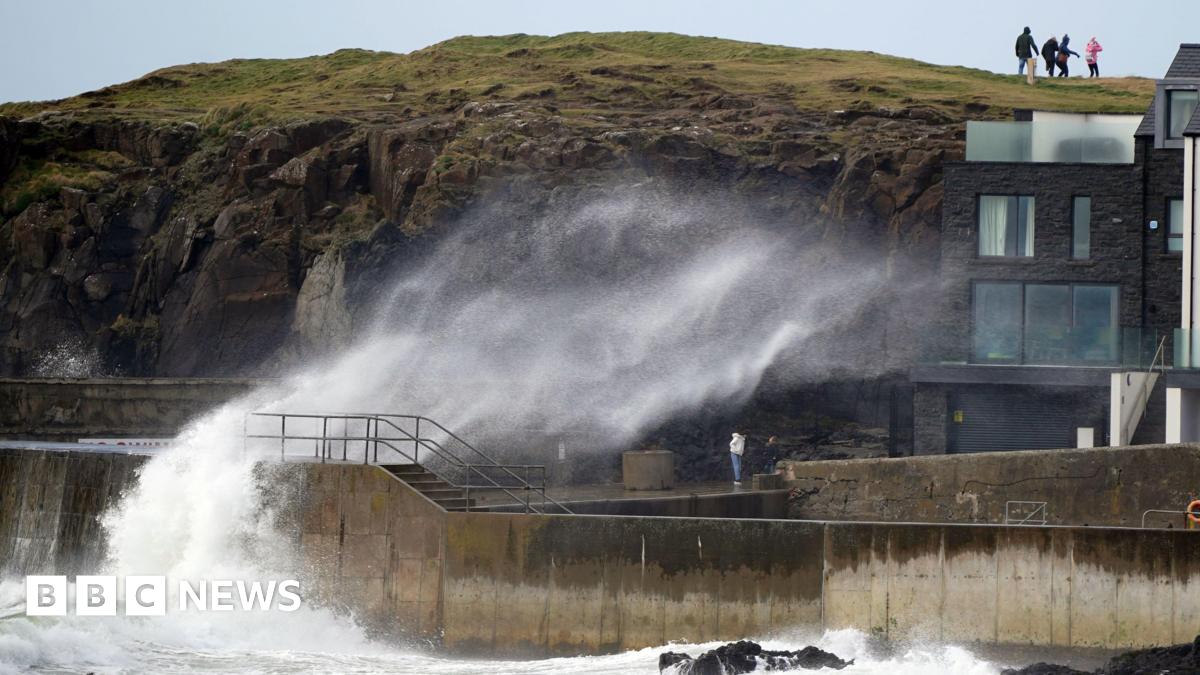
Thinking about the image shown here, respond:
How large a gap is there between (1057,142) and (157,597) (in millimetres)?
24022

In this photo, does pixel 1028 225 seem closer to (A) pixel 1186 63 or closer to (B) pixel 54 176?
(A) pixel 1186 63

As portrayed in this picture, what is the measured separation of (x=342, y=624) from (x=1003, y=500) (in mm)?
11789

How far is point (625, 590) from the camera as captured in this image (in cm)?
2461

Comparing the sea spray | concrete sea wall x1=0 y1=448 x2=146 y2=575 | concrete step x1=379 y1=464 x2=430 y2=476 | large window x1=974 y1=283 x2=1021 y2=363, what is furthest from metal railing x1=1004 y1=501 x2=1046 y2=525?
concrete sea wall x1=0 y1=448 x2=146 y2=575

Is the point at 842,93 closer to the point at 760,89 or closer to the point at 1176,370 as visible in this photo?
the point at 760,89

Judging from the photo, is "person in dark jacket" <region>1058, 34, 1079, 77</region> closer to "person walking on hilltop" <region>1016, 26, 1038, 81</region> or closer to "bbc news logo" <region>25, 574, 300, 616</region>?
"person walking on hilltop" <region>1016, 26, 1038, 81</region>

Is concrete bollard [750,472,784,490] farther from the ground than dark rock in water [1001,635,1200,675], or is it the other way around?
concrete bollard [750,472,784,490]

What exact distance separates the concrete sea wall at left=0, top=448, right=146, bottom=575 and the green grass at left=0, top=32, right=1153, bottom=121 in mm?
35157

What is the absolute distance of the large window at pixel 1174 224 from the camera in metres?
39.7

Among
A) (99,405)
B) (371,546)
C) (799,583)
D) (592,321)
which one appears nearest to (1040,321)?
(592,321)

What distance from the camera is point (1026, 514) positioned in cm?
2959

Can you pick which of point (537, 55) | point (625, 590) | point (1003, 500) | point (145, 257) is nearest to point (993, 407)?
point (1003, 500)

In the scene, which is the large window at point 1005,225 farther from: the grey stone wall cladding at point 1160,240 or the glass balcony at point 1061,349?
the grey stone wall cladding at point 1160,240

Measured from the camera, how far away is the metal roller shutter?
38312mm
